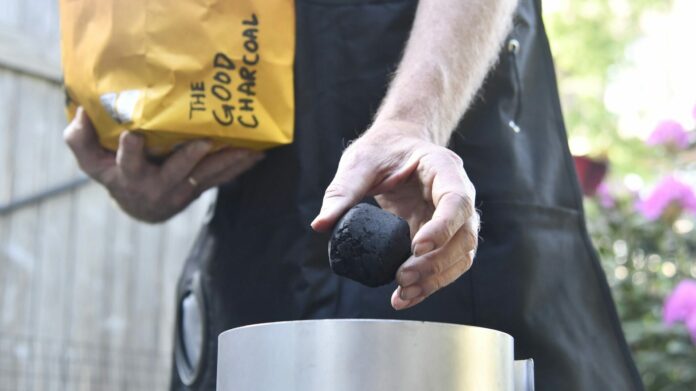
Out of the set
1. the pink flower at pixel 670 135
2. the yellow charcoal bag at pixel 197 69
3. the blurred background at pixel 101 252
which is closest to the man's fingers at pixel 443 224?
the yellow charcoal bag at pixel 197 69

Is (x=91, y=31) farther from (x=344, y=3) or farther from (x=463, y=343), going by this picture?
(x=463, y=343)

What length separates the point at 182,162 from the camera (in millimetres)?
1338

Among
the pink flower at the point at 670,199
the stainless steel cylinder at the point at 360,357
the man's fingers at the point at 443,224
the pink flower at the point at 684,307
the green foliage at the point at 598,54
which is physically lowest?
the stainless steel cylinder at the point at 360,357

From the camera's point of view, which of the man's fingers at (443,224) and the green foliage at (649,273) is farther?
the green foliage at (649,273)

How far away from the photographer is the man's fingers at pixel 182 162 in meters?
1.30

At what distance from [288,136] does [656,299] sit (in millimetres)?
2269

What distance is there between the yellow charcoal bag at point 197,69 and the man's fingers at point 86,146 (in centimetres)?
11

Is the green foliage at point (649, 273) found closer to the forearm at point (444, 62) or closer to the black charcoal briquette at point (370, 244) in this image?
the forearm at point (444, 62)

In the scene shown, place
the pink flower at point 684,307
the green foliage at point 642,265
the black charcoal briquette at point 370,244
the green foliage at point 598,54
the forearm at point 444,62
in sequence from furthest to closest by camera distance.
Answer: the green foliage at point 598,54, the green foliage at point 642,265, the pink flower at point 684,307, the forearm at point 444,62, the black charcoal briquette at point 370,244

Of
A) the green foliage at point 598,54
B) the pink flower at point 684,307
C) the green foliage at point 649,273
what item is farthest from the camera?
the green foliage at point 598,54

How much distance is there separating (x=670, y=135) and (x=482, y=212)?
2382 millimetres

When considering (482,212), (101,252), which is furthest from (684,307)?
(101,252)

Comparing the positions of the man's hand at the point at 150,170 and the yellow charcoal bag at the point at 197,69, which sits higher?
the yellow charcoal bag at the point at 197,69

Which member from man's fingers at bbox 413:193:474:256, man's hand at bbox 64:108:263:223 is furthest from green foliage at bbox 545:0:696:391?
man's fingers at bbox 413:193:474:256
